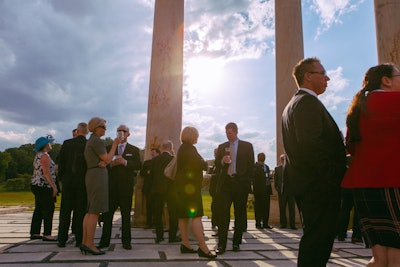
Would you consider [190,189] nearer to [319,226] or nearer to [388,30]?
[319,226]

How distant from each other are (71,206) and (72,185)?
48 centimetres

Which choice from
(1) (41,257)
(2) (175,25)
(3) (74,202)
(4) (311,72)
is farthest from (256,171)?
(4) (311,72)

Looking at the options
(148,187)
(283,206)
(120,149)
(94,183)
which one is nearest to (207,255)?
(94,183)

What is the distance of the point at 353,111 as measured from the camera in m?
2.77

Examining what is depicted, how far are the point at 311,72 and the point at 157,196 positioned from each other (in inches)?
220

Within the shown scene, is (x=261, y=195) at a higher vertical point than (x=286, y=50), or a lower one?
lower

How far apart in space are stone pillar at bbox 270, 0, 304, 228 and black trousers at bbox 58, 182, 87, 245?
24.9 ft

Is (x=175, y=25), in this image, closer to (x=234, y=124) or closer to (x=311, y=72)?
(x=234, y=124)

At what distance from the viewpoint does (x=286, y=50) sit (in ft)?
40.4

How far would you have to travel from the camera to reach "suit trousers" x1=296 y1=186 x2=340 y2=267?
8.97 feet

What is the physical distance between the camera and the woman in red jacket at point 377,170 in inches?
98.7

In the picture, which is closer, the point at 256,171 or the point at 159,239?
the point at 159,239

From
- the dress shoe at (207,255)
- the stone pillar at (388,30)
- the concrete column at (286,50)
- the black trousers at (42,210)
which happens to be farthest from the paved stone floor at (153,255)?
the concrete column at (286,50)

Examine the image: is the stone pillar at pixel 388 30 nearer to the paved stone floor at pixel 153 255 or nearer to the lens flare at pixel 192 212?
the paved stone floor at pixel 153 255
